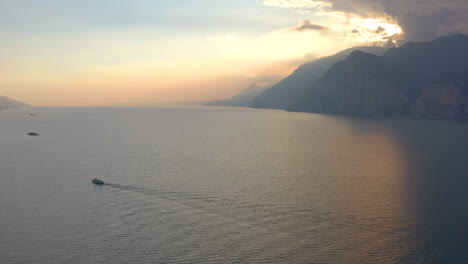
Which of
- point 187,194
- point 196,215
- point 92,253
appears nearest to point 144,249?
point 92,253

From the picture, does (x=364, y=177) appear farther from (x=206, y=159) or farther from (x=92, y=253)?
(x=92, y=253)

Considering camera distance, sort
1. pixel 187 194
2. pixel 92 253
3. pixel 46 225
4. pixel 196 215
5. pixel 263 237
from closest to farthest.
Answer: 1. pixel 92 253
2. pixel 263 237
3. pixel 46 225
4. pixel 196 215
5. pixel 187 194

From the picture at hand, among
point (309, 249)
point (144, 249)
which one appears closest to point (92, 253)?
point (144, 249)

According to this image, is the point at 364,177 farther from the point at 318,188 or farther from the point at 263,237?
the point at 263,237

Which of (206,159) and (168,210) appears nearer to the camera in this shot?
(168,210)

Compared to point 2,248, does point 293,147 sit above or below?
above

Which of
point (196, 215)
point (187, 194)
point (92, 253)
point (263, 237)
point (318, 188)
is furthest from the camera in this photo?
point (318, 188)
